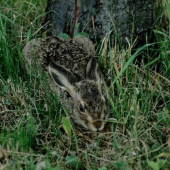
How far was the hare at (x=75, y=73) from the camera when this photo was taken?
409cm

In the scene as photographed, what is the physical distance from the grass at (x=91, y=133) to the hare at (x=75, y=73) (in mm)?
133

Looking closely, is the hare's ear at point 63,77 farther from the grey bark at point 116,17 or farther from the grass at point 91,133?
the grey bark at point 116,17

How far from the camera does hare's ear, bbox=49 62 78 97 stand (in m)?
4.50

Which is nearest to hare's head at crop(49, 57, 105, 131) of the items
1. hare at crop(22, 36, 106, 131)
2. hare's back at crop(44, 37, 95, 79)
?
hare at crop(22, 36, 106, 131)

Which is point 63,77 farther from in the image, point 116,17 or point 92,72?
point 116,17

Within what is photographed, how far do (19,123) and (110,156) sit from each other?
3.36ft

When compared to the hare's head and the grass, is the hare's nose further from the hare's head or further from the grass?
the grass

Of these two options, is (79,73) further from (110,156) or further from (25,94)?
(110,156)

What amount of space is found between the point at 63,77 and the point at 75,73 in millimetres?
153

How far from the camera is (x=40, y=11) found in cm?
586

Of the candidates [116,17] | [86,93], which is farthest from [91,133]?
[116,17]

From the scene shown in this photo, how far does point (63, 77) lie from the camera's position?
454 cm

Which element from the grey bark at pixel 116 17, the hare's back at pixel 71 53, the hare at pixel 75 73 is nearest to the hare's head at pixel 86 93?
the hare at pixel 75 73

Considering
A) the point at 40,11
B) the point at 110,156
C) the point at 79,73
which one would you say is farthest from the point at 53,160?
the point at 40,11
